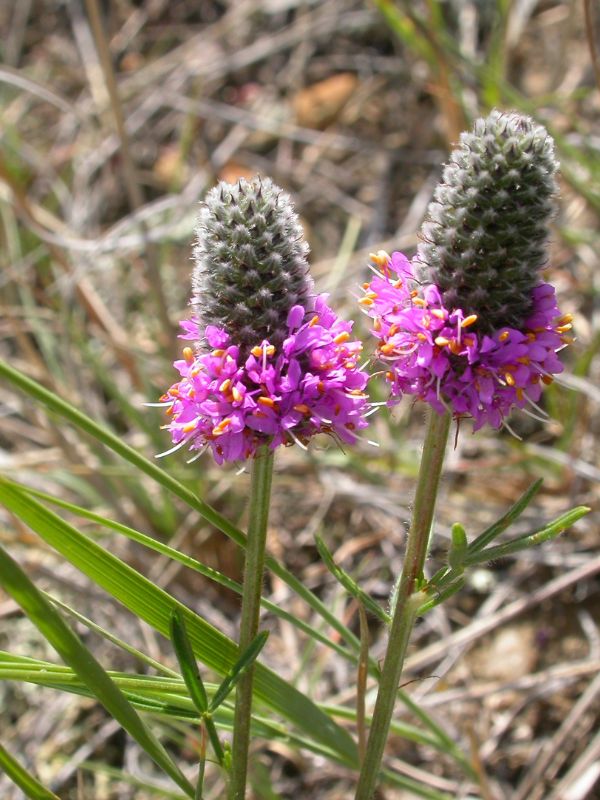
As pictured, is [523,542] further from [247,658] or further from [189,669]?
[189,669]

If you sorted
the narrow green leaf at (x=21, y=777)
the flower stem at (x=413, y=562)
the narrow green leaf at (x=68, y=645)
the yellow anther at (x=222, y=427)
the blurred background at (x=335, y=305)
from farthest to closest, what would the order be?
the blurred background at (x=335, y=305), the flower stem at (x=413, y=562), the yellow anther at (x=222, y=427), the narrow green leaf at (x=21, y=777), the narrow green leaf at (x=68, y=645)

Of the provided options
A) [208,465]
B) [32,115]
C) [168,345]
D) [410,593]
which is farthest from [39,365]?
[32,115]

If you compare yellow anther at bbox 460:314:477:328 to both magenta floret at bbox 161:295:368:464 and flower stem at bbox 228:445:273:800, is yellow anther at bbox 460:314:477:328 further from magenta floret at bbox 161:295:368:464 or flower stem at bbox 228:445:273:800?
flower stem at bbox 228:445:273:800

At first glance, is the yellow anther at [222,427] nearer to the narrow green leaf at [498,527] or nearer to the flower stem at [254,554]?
the flower stem at [254,554]

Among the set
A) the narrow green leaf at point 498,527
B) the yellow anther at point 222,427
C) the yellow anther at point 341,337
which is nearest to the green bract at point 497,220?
the yellow anther at point 341,337

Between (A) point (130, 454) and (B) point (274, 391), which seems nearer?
(B) point (274, 391)

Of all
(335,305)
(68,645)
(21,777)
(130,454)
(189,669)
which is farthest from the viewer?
(335,305)

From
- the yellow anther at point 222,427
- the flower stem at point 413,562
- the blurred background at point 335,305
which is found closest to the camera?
the yellow anther at point 222,427

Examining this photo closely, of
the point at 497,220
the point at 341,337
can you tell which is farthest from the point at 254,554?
the point at 497,220
